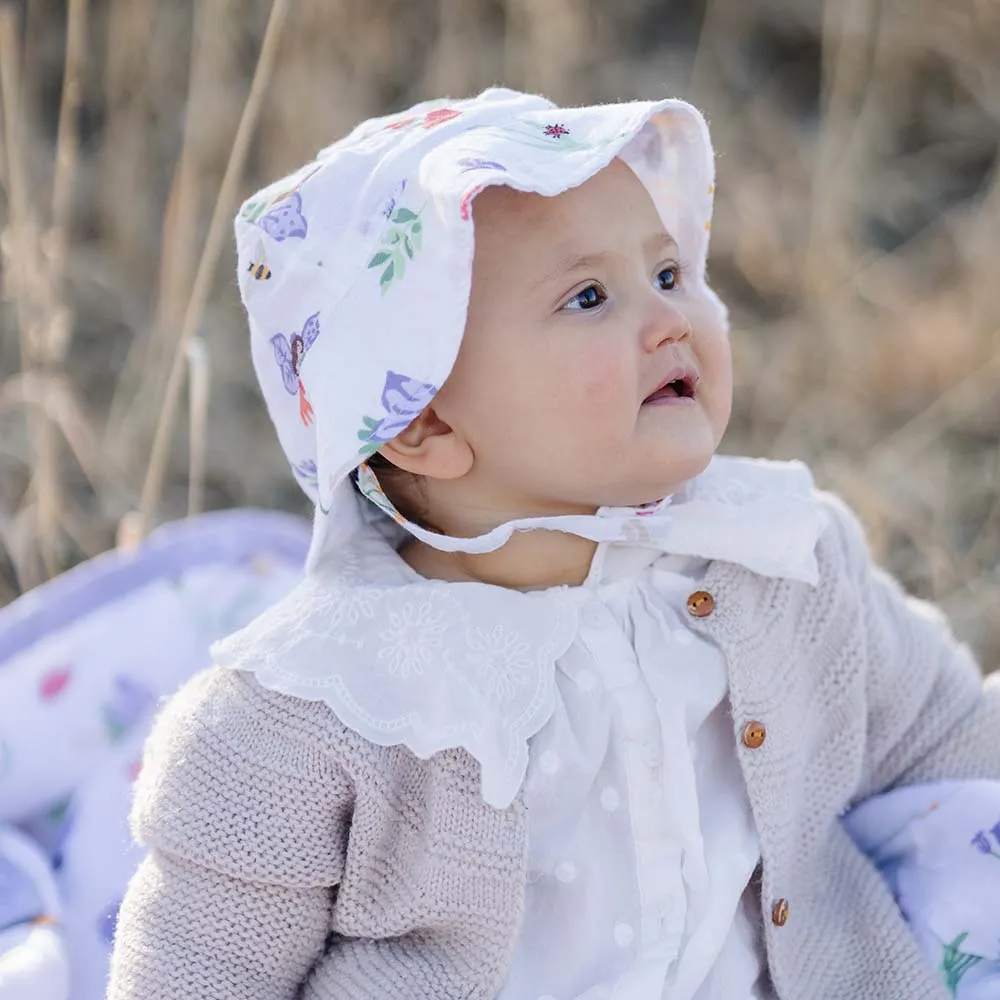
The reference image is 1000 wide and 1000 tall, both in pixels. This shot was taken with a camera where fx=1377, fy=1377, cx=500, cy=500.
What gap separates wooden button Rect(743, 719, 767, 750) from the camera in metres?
1.26

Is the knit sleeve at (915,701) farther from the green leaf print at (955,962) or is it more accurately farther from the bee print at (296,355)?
the bee print at (296,355)

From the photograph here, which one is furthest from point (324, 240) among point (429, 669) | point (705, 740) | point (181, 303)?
point (181, 303)

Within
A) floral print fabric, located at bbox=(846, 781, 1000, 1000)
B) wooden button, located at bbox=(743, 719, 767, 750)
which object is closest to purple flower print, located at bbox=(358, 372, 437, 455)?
wooden button, located at bbox=(743, 719, 767, 750)

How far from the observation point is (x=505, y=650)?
1.23 m

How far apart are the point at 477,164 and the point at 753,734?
57cm

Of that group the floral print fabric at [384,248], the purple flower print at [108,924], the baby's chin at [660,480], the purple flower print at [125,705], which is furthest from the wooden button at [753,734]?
the purple flower print at [125,705]

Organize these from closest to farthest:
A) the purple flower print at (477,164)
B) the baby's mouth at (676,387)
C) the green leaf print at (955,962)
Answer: the purple flower print at (477,164) < the baby's mouth at (676,387) < the green leaf print at (955,962)

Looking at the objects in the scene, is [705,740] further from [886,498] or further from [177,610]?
[886,498]

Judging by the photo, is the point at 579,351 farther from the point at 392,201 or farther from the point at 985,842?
the point at 985,842

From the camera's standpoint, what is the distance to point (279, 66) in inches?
114

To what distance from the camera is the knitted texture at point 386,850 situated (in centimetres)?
119

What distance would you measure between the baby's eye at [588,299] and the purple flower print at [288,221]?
9.8 inches

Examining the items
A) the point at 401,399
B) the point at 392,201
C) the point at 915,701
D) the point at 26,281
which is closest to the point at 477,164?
the point at 392,201

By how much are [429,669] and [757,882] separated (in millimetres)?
379
